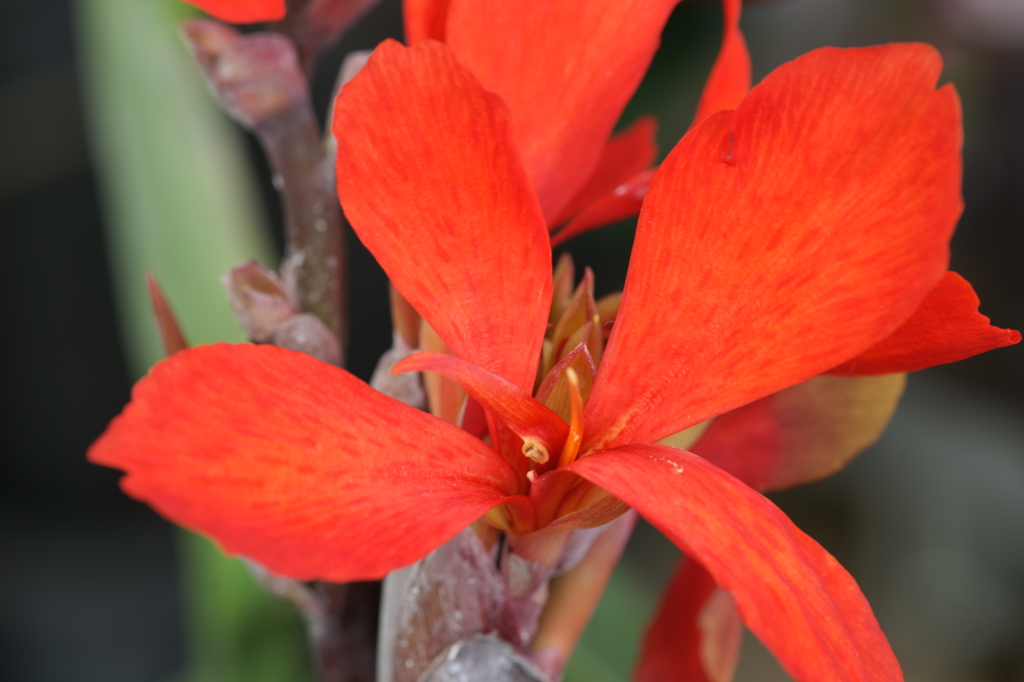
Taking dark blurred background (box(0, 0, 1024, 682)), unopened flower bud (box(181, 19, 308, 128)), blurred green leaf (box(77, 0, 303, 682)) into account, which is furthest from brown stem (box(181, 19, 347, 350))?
dark blurred background (box(0, 0, 1024, 682))

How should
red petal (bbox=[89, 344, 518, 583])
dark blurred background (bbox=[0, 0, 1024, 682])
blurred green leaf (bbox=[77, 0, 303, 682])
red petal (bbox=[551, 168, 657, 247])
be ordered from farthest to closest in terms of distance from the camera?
dark blurred background (bbox=[0, 0, 1024, 682]), blurred green leaf (bbox=[77, 0, 303, 682]), red petal (bbox=[551, 168, 657, 247]), red petal (bbox=[89, 344, 518, 583])

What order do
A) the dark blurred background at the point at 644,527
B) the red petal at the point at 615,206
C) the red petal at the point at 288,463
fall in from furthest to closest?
the dark blurred background at the point at 644,527, the red petal at the point at 615,206, the red petal at the point at 288,463

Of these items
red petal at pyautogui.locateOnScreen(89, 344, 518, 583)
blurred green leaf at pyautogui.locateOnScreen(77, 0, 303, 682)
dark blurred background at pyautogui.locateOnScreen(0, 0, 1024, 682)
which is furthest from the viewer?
dark blurred background at pyautogui.locateOnScreen(0, 0, 1024, 682)

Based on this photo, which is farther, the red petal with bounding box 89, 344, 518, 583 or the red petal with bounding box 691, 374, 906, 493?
the red petal with bounding box 691, 374, 906, 493

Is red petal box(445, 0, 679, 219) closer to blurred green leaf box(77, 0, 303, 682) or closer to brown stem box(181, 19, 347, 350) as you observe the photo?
brown stem box(181, 19, 347, 350)

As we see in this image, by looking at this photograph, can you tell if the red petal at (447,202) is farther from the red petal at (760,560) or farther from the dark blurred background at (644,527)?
the dark blurred background at (644,527)

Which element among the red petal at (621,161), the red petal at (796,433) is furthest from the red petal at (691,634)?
the red petal at (621,161)
